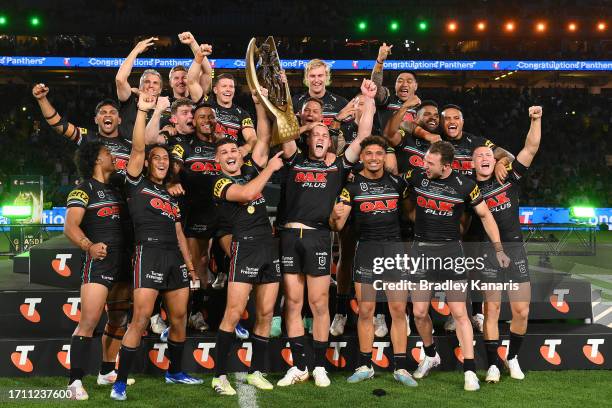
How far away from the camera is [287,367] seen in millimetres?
6598

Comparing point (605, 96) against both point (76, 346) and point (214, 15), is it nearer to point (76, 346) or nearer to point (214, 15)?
point (214, 15)

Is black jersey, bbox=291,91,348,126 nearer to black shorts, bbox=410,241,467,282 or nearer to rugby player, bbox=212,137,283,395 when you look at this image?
rugby player, bbox=212,137,283,395

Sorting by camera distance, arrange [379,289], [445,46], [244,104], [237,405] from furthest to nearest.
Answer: [445,46] < [244,104] < [379,289] < [237,405]

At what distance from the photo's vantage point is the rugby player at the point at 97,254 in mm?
5738

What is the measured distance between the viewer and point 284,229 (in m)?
6.31

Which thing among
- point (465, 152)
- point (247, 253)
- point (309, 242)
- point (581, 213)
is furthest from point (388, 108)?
point (581, 213)

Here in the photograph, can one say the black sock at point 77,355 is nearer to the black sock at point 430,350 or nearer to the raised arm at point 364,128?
the raised arm at point 364,128

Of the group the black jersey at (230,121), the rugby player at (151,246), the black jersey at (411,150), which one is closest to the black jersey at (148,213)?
the rugby player at (151,246)

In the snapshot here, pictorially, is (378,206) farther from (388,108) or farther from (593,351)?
(593,351)

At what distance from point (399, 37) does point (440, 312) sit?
72.2ft

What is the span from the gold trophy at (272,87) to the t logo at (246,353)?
1.85 metres

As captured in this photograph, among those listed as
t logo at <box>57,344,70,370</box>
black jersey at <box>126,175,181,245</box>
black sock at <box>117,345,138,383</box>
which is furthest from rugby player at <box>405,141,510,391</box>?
t logo at <box>57,344,70,370</box>

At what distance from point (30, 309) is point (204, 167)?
213cm

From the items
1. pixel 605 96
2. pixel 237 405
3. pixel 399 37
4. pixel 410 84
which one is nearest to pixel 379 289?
pixel 237 405
